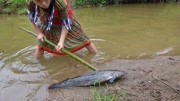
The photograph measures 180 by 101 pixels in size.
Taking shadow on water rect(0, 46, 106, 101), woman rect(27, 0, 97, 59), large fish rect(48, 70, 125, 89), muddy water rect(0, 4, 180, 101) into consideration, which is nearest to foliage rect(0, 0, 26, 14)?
muddy water rect(0, 4, 180, 101)

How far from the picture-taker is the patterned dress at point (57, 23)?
4.53 meters

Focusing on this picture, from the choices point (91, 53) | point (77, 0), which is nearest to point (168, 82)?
point (91, 53)

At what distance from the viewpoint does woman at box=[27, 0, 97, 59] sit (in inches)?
175

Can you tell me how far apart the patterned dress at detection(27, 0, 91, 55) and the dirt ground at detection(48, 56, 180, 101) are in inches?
39.6

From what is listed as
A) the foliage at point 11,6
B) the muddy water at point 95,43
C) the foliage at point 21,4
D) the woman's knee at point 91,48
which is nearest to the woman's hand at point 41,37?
the muddy water at point 95,43

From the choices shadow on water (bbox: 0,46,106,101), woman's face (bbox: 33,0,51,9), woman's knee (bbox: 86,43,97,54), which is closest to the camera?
shadow on water (bbox: 0,46,106,101)

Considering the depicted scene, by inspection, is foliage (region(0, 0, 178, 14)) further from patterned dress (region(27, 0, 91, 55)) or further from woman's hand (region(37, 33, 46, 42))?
woman's hand (region(37, 33, 46, 42))

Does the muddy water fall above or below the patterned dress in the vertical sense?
below

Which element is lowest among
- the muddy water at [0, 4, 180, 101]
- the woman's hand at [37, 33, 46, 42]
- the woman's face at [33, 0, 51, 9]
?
the muddy water at [0, 4, 180, 101]

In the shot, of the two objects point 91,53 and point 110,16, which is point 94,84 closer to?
point 91,53

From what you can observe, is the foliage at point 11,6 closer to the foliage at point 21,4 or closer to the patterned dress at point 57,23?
the foliage at point 21,4

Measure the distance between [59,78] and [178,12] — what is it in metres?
4.54

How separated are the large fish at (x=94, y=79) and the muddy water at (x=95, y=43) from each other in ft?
0.36

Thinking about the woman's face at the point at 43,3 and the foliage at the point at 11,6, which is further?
the foliage at the point at 11,6
